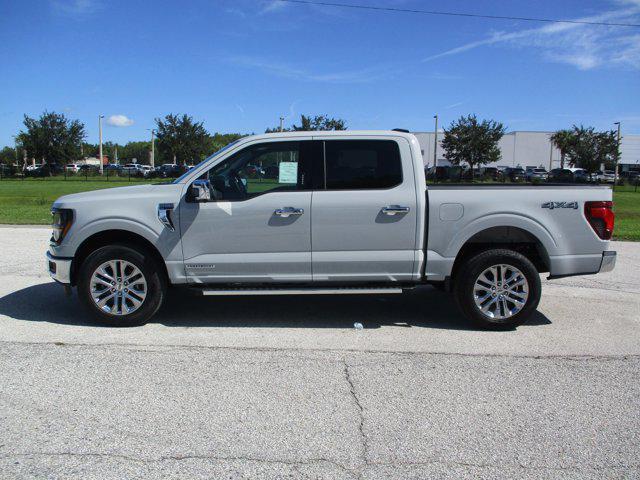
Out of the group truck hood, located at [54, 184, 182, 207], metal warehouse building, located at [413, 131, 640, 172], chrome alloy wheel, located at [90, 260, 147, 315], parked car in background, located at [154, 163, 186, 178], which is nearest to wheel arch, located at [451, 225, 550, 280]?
truck hood, located at [54, 184, 182, 207]

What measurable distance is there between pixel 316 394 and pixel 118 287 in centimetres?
265

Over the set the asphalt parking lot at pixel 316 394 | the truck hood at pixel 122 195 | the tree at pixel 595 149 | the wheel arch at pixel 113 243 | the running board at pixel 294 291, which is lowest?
the asphalt parking lot at pixel 316 394

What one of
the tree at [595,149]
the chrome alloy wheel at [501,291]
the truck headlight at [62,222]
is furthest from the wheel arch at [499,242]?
the tree at [595,149]

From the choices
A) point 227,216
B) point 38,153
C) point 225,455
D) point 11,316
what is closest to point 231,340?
point 227,216

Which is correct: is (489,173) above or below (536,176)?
above

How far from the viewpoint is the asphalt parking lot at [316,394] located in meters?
3.22

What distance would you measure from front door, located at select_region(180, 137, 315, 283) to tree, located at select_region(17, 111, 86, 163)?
59330 millimetres

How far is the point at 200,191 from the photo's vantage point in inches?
213

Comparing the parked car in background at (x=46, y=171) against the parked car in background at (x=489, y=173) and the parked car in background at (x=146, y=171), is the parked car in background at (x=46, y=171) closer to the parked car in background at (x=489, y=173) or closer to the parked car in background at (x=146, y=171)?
the parked car in background at (x=146, y=171)

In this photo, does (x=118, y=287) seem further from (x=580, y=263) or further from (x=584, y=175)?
(x=584, y=175)

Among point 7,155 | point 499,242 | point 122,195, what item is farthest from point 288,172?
point 7,155

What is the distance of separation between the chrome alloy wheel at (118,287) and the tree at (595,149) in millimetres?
61807

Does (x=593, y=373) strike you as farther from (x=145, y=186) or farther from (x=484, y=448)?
(x=145, y=186)

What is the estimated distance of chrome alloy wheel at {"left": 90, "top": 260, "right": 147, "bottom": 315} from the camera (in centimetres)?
568
